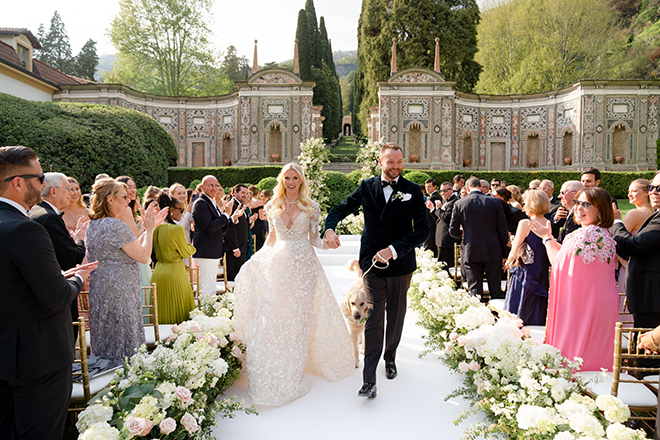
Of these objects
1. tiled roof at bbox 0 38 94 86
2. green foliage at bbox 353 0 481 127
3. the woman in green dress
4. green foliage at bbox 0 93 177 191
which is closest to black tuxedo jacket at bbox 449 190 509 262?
the woman in green dress

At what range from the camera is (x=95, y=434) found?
2.40m

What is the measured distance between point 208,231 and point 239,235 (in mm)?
1357

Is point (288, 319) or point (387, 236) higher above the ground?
point (387, 236)

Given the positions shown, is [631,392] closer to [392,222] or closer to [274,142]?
[392,222]

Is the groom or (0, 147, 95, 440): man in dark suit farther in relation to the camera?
the groom

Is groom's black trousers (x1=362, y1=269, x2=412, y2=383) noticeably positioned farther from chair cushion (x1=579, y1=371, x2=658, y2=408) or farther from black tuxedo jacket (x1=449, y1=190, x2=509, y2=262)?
black tuxedo jacket (x1=449, y1=190, x2=509, y2=262)

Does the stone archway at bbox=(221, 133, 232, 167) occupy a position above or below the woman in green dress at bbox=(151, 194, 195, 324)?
above

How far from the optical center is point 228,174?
83.6ft

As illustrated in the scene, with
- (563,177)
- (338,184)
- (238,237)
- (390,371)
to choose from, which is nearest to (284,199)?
(390,371)

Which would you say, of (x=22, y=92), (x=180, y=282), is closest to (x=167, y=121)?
(x=22, y=92)

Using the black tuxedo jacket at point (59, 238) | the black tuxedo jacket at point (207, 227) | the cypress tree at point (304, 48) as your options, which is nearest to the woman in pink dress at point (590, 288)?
the black tuxedo jacket at point (59, 238)

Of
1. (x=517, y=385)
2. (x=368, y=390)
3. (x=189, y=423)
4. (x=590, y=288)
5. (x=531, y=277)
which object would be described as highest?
(x=590, y=288)

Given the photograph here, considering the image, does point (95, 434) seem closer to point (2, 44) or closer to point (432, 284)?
point (432, 284)

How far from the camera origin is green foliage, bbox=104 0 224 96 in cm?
3100
